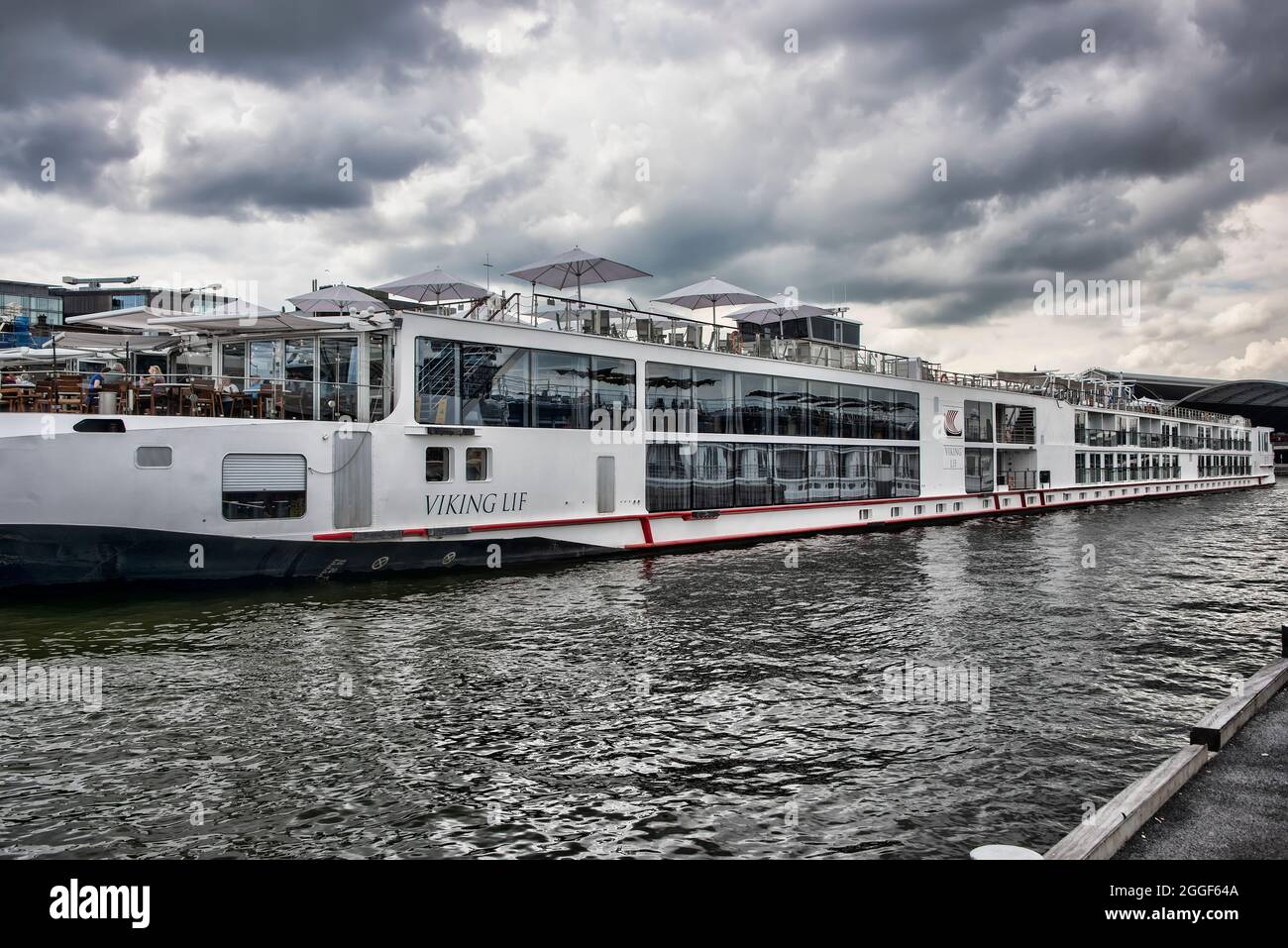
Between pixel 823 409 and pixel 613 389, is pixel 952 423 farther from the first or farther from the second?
pixel 613 389

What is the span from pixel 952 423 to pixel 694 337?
1887cm

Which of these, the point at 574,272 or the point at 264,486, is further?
the point at 574,272

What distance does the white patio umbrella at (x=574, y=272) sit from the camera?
2986 centimetres

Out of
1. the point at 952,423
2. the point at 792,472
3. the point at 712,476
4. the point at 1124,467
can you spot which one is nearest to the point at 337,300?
the point at 712,476

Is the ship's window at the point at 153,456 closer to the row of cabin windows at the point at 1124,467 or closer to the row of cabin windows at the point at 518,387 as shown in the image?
the row of cabin windows at the point at 518,387

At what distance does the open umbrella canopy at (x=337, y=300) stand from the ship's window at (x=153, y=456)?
463 inches

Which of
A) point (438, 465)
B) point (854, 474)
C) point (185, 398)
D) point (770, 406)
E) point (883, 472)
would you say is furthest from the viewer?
point (883, 472)

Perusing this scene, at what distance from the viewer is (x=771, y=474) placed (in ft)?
109

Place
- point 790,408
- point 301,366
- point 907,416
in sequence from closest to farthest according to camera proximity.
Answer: point 301,366
point 790,408
point 907,416

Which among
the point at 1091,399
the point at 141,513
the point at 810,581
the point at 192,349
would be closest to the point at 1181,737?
the point at 810,581

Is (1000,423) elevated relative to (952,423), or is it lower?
elevated

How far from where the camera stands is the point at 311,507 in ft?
66.6

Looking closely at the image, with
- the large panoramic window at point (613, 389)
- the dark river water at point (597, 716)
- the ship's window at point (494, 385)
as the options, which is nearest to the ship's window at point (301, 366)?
the ship's window at point (494, 385)

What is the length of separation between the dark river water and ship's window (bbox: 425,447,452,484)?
3263 millimetres
